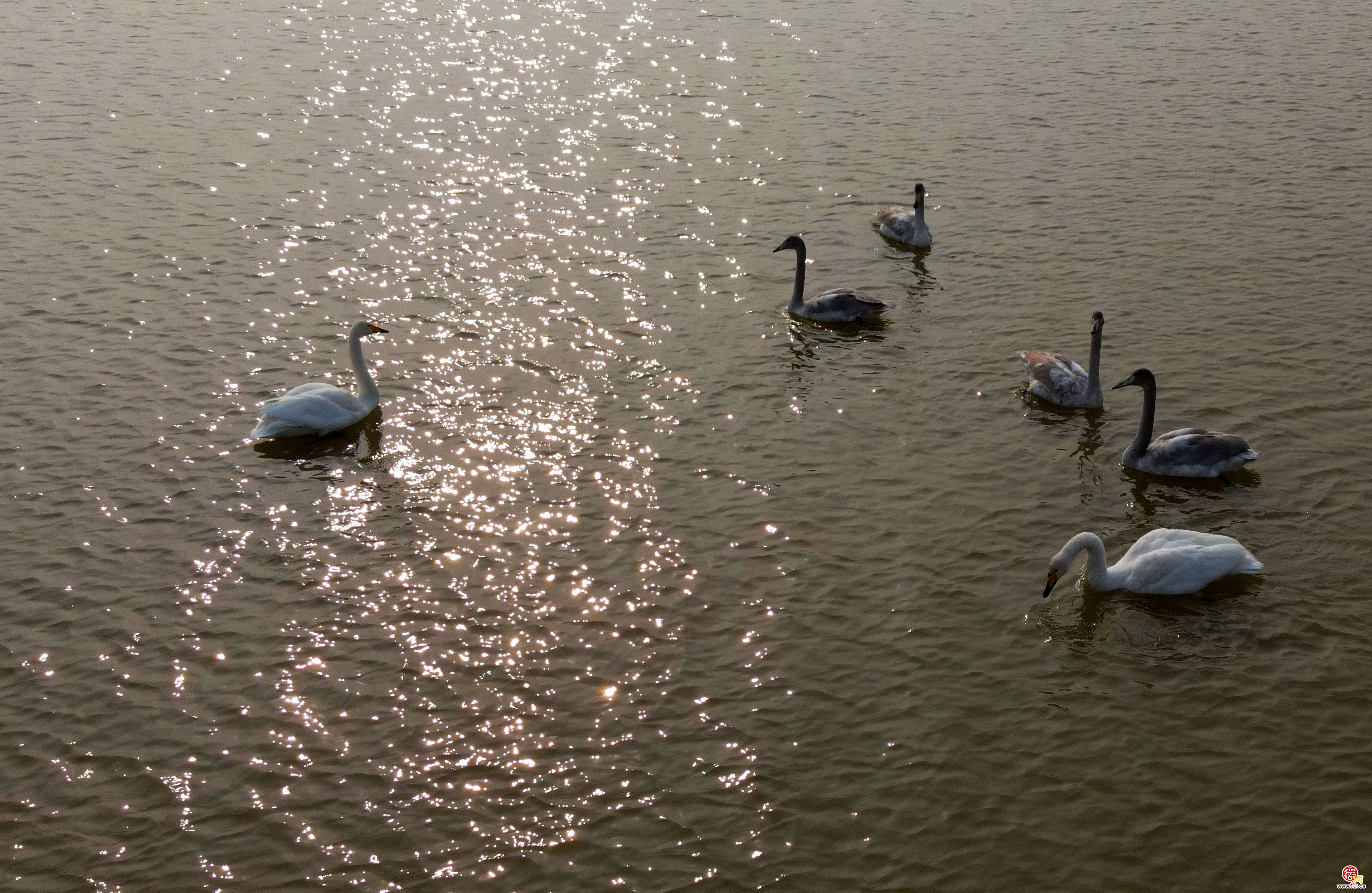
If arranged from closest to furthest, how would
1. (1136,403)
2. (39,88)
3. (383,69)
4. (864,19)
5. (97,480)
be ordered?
(97,480)
(1136,403)
(39,88)
(383,69)
(864,19)

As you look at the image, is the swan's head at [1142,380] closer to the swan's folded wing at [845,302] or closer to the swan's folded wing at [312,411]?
the swan's folded wing at [845,302]

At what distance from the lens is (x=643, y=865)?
27.6 feet

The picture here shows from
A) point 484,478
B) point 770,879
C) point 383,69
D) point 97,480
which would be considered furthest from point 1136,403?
point 383,69

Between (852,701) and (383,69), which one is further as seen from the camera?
(383,69)

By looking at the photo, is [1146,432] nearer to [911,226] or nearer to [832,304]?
[832,304]

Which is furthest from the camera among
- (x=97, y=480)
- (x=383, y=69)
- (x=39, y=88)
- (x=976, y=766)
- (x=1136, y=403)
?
(x=383, y=69)

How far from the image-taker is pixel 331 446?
14016 millimetres

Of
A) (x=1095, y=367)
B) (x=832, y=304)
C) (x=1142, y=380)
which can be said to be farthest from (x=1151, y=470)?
(x=832, y=304)

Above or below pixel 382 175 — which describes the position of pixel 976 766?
below

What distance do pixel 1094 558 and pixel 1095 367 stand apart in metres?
4.09

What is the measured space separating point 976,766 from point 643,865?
105 inches

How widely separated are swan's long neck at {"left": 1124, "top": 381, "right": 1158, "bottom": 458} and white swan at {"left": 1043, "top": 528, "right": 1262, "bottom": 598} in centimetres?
203

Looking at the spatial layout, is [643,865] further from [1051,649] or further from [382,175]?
[382,175]

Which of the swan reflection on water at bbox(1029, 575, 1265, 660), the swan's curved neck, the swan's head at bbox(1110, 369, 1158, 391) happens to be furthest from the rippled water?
the swan's head at bbox(1110, 369, 1158, 391)
